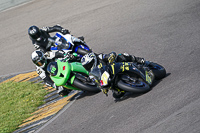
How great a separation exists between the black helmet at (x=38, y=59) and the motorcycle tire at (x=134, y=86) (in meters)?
2.69

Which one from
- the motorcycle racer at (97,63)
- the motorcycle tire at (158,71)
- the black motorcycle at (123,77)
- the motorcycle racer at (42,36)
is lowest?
the motorcycle tire at (158,71)

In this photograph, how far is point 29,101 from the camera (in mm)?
10273

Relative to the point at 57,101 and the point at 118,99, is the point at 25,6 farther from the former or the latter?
the point at 118,99

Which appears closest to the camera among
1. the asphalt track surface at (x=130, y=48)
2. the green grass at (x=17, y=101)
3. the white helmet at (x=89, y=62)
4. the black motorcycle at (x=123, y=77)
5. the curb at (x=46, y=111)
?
the asphalt track surface at (x=130, y=48)

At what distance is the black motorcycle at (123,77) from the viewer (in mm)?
7113

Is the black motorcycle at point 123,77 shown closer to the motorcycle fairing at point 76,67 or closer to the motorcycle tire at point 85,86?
the motorcycle tire at point 85,86

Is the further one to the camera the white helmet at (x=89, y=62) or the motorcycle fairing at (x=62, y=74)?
the motorcycle fairing at (x=62, y=74)

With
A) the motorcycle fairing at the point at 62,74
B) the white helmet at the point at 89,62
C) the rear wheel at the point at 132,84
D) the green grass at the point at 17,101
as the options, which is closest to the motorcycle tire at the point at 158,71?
the rear wheel at the point at 132,84

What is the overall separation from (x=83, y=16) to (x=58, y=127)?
731cm

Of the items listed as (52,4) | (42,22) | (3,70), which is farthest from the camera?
(52,4)

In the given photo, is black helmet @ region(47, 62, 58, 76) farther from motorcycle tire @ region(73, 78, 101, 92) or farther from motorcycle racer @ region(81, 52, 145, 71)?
motorcycle racer @ region(81, 52, 145, 71)

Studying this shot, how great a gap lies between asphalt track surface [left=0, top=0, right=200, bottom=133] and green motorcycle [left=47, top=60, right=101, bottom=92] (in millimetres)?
363

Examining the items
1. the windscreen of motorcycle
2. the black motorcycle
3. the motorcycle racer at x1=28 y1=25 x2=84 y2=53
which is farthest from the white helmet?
the motorcycle racer at x1=28 y1=25 x2=84 y2=53

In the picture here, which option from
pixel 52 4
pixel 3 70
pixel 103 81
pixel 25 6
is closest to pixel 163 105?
pixel 103 81
